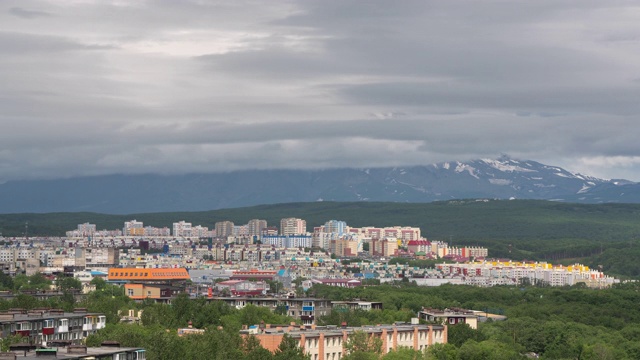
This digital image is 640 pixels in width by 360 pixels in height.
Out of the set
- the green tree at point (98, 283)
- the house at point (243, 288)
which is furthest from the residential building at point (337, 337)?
the green tree at point (98, 283)

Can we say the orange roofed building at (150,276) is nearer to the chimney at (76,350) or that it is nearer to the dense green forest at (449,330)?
the dense green forest at (449,330)

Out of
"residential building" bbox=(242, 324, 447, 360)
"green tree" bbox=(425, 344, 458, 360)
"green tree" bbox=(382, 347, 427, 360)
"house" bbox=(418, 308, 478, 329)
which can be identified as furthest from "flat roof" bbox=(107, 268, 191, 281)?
"green tree" bbox=(382, 347, 427, 360)

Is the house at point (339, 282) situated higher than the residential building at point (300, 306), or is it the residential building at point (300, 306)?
the house at point (339, 282)

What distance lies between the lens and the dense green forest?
180 ft

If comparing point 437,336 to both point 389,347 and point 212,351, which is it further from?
point 212,351

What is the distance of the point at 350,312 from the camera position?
92250mm

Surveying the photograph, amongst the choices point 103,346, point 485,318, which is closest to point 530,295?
point 485,318

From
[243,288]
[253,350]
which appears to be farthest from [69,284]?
[253,350]

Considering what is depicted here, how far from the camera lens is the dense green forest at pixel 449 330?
5472 cm

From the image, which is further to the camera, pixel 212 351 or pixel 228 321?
pixel 228 321

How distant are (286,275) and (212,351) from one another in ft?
433

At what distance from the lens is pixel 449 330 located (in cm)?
7975

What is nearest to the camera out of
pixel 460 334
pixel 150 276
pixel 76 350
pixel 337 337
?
pixel 76 350

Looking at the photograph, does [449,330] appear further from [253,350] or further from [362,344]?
[253,350]
